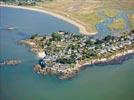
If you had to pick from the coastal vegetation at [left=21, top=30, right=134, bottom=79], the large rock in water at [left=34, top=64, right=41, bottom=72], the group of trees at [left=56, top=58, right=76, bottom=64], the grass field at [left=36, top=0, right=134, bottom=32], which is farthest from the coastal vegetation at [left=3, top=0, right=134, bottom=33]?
the large rock in water at [left=34, top=64, right=41, bottom=72]

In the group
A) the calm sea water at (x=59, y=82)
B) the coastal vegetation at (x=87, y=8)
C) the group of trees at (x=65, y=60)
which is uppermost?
the coastal vegetation at (x=87, y=8)

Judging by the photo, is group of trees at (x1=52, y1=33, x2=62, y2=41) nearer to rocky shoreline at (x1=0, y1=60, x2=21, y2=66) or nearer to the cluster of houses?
the cluster of houses

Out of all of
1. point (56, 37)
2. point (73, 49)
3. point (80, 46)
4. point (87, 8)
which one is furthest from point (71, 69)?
point (87, 8)

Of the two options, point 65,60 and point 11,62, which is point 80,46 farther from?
point 11,62

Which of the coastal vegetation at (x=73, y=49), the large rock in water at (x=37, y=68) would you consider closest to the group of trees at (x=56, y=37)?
the coastal vegetation at (x=73, y=49)

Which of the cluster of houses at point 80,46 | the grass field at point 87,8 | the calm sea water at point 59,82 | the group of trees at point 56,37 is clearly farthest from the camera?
the grass field at point 87,8

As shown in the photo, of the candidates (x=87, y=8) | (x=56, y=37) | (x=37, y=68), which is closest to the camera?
(x=37, y=68)

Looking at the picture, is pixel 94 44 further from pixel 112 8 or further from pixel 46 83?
pixel 112 8

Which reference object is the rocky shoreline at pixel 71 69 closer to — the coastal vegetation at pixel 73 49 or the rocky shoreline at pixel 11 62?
the coastal vegetation at pixel 73 49
